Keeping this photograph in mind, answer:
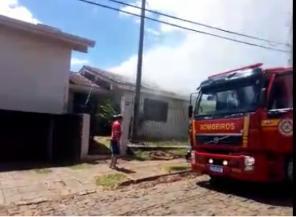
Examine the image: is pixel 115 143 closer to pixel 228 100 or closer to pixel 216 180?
pixel 216 180

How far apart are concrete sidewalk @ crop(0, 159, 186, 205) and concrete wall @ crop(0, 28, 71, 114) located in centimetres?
405

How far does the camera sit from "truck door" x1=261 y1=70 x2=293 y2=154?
344 inches

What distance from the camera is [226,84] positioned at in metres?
10.1

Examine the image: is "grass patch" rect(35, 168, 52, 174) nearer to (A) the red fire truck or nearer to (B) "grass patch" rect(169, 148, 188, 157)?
(A) the red fire truck

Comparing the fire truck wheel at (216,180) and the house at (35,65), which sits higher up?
the house at (35,65)

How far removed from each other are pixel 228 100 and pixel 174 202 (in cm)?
254

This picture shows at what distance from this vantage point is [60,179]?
11.5m

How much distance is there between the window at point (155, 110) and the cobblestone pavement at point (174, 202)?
507 inches

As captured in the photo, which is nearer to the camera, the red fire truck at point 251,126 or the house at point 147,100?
the red fire truck at point 251,126

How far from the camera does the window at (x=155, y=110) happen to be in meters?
23.7

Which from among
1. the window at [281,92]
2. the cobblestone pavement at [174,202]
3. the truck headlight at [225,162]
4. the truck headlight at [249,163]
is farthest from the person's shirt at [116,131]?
the window at [281,92]

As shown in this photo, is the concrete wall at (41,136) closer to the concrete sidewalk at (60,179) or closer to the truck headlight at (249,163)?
the concrete sidewalk at (60,179)

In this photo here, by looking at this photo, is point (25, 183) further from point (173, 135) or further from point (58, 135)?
point (173, 135)

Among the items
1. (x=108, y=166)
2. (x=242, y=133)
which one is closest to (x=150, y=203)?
(x=242, y=133)
